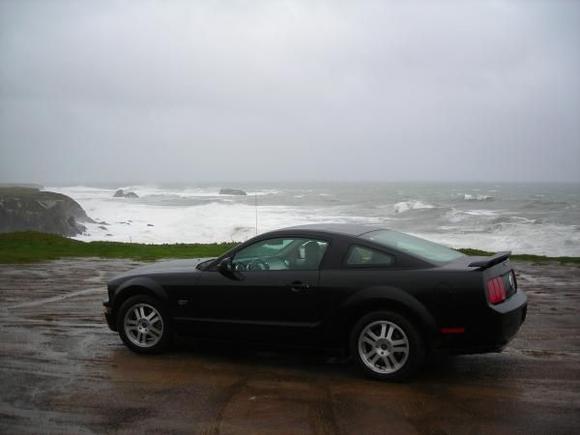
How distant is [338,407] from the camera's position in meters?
4.59

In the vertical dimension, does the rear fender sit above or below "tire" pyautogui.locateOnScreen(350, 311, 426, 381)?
above

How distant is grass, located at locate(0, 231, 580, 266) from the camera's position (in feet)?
53.7

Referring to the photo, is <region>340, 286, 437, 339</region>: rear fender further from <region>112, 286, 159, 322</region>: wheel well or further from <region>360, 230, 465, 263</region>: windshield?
<region>112, 286, 159, 322</region>: wheel well

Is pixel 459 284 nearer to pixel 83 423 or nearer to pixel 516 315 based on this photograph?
pixel 516 315

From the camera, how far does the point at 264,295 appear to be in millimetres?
5605

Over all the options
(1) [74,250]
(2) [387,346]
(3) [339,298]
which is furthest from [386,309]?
(1) [74,250]

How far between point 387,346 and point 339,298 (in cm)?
61

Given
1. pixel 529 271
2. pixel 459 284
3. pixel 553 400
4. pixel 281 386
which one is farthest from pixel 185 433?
pixel 529 271

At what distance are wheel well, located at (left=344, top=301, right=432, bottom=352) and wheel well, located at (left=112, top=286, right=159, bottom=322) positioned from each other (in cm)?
217

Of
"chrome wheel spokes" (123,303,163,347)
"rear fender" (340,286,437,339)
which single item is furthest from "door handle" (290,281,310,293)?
"chrome wheel spokes" (123,303,163,347)

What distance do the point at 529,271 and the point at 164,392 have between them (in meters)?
10.9

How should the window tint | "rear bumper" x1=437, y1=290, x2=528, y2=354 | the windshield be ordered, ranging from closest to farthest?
"rear bumper" x1=437, y1=290, x2=528, y2=354, the window tint, the windshield

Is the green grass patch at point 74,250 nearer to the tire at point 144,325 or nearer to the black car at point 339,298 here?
the tire at point 144,325

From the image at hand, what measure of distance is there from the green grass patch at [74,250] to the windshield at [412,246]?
11.2m
